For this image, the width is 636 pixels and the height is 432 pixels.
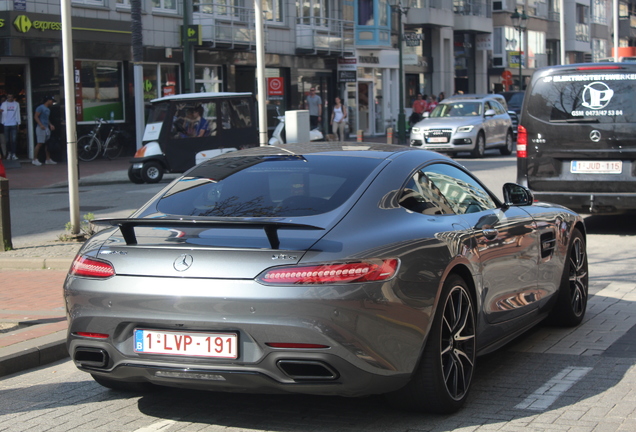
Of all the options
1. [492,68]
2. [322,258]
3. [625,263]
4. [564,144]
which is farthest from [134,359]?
[492,68]

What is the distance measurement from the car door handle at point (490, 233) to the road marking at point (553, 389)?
0.91m

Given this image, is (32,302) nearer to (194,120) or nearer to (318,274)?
(318,274)

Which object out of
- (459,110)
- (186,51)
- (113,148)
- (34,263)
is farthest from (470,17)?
(34,263)

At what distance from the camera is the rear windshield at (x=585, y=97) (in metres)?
11.2

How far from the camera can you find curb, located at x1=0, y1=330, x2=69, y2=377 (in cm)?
603

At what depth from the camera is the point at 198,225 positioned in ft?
14.7

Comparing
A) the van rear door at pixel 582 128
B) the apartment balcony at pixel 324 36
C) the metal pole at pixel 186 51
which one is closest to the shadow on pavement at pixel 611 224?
the van rear door at pixel 582 128

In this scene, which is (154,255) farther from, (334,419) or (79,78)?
(79,78)

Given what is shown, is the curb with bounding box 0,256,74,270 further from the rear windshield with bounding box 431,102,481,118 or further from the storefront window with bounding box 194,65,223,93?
the storefront window with bounding box 194,65,223,93

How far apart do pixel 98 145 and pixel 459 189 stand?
24.2m

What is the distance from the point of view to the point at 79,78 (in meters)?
29.5

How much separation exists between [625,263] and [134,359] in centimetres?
697

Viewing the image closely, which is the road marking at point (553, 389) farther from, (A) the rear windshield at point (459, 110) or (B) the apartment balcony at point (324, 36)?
(B) the apartment balcony at point (324, 36)

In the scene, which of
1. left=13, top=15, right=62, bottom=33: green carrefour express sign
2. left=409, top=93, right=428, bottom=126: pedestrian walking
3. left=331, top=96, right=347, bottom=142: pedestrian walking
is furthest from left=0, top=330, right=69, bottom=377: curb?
left=409, top=93, right=428, bottom=126: pedestrian walking
